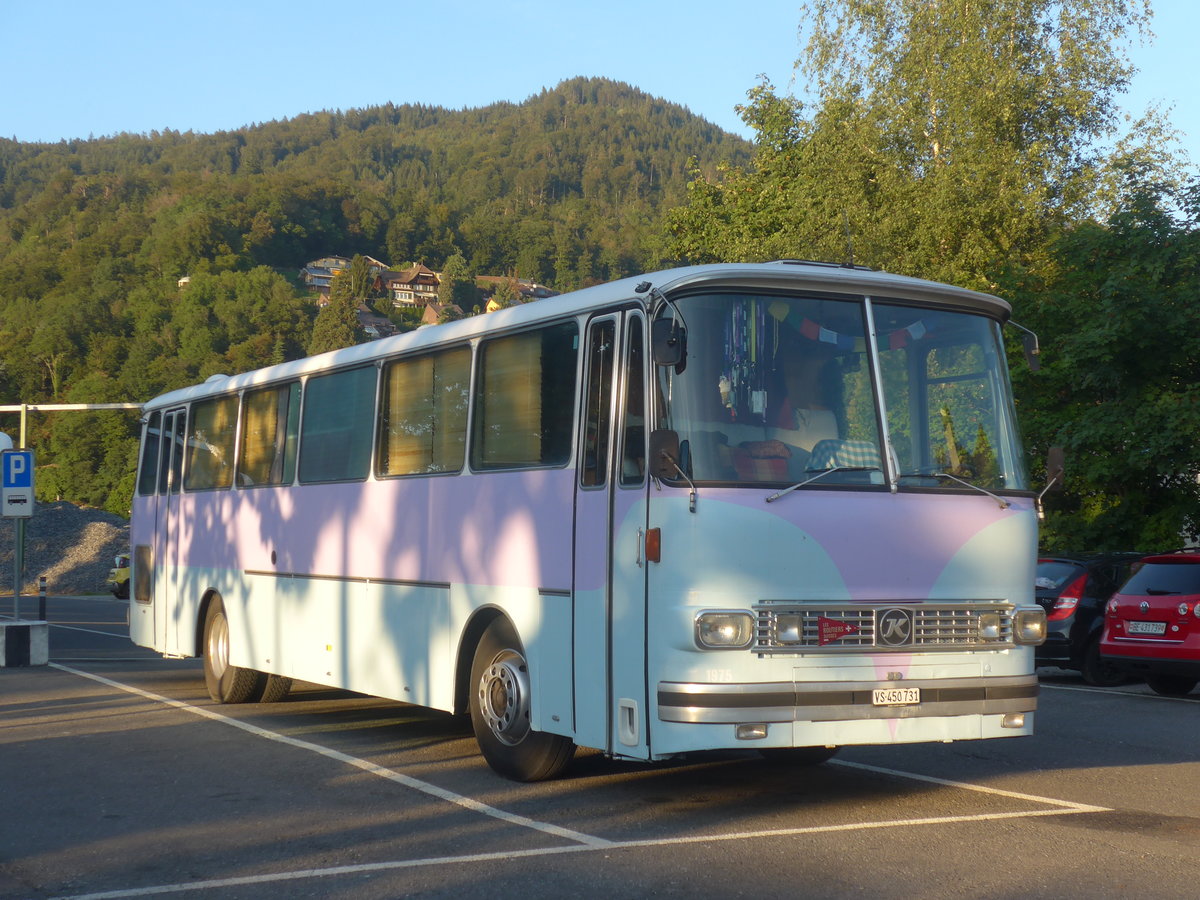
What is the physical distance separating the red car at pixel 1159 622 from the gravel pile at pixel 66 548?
47556mm

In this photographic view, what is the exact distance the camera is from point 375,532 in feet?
38.5

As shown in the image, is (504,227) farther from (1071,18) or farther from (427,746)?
(427,746)

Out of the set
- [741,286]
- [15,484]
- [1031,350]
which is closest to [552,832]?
[741,286]

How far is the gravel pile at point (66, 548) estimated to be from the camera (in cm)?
5962

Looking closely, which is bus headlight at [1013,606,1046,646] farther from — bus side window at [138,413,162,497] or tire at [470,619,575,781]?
bus side window at [138,413,162,497]

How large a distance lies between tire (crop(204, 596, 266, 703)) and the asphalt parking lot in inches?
51.0

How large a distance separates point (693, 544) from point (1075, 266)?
22219 millimetres

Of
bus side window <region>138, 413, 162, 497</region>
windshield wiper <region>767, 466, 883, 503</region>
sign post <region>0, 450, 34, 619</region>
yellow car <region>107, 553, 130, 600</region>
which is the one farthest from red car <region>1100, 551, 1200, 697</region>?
yellow car <region>107, 553, 130, 600</region>

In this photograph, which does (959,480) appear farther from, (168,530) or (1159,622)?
(168,530)

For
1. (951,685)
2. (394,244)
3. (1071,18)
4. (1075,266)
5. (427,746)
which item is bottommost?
(427,746)

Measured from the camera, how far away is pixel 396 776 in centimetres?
1009

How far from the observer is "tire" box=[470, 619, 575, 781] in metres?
9.47

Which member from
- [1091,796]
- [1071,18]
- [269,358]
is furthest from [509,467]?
[269,358]

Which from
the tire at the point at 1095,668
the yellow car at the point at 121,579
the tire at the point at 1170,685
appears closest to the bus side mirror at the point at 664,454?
the tire at the point at 1170,685
